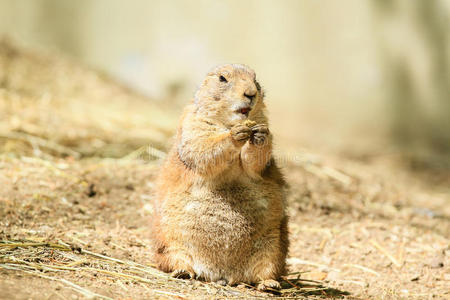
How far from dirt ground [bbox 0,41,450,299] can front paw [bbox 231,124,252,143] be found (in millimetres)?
976

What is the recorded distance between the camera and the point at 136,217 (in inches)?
188

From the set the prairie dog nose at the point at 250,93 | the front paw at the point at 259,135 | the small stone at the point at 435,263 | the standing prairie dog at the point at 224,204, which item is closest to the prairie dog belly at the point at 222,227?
the standing prairie dog at the point at 224,204

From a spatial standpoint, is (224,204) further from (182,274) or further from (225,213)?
(182,274)

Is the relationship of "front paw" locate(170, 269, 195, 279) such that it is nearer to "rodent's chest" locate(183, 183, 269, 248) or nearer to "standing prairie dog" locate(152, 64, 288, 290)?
"standing prairie dog" locate(152, 64, 288, 290)

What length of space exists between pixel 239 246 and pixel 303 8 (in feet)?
23.3

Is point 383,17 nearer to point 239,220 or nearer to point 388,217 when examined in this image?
point 388,217

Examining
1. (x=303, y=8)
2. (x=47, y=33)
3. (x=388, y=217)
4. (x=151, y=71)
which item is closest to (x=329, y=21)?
(x=303, y=8)

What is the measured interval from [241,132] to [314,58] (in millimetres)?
6680

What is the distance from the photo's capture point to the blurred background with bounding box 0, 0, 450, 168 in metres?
8.91

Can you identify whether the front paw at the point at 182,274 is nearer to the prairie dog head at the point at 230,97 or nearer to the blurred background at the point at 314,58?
the prairie dog head at the point at 230,97

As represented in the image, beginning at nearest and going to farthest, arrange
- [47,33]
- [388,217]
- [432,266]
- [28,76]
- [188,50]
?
[432,266] < [388,217] < [28,76] < [188,50] < [47,33]

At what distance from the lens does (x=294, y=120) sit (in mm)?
9992

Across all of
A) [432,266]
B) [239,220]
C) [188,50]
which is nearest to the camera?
[239,220]

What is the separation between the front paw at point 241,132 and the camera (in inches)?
126
